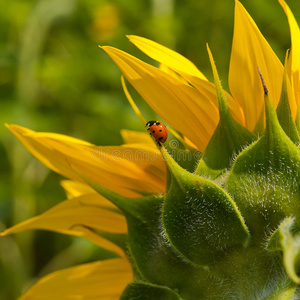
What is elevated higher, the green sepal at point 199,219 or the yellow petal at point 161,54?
the yellow petal at point 161,54

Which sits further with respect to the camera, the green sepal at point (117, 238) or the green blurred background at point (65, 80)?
the green blurred background at point (65, 80)

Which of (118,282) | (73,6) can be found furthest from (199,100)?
(73,6)

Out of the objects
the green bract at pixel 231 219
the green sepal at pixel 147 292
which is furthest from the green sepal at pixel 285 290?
the green sepal at pixel 147 292

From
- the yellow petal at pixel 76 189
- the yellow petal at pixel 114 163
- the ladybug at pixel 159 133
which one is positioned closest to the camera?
the ladybug at pixel 159 133

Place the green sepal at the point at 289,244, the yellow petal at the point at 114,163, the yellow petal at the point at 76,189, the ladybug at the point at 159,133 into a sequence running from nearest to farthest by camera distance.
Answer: the green sepal at the point at 289,244 < the ladybug at the point at 159,133 < the yellow petal at the point at 114,163 < the yellow petal at the point at 76,189

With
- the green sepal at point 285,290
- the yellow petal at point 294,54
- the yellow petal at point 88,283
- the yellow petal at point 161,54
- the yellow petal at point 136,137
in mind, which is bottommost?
the yellow petal at point 88,283

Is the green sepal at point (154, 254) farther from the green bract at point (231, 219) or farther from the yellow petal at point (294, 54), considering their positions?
the yellow petal at point (294, 54)

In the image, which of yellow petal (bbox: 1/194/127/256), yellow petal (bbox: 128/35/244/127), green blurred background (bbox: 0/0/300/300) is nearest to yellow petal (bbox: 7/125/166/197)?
yellow petal (bbox: 1/194/127/256)
